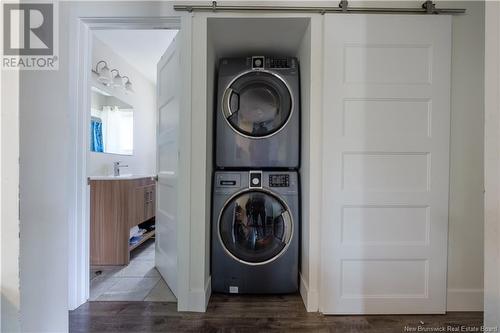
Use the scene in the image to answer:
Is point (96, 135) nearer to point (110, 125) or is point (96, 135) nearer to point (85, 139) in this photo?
point (110, 125)

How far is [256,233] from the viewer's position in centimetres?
199

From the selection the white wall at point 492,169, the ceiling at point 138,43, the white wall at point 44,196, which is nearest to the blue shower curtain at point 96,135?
the ceiling at point 138,43

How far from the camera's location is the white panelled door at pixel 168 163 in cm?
195

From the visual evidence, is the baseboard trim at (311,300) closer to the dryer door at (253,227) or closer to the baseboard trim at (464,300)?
the dryer door at (253,227)

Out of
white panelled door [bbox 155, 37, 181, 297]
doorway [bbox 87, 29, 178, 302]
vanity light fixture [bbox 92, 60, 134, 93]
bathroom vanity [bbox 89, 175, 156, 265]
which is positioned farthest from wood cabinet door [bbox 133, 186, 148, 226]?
vanity light fixture [bbox 92, 60, 134, 93]

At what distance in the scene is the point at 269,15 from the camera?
1.72m

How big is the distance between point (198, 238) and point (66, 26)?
1.29 m

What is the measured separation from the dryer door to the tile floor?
1.88ft

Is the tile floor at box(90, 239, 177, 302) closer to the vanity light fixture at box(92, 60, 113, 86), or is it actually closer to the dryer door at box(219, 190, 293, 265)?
the dryer door at box(219, 190, 293, 265)

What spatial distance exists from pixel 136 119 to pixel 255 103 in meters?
2.50

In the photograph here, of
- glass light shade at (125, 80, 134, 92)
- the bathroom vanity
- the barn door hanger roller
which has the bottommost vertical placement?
the bathroom vanity

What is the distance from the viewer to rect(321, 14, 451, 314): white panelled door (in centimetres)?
170

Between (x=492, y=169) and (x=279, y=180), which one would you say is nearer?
(x=492, y=169)

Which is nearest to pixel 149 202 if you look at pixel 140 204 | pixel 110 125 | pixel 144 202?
pixel 144 202
